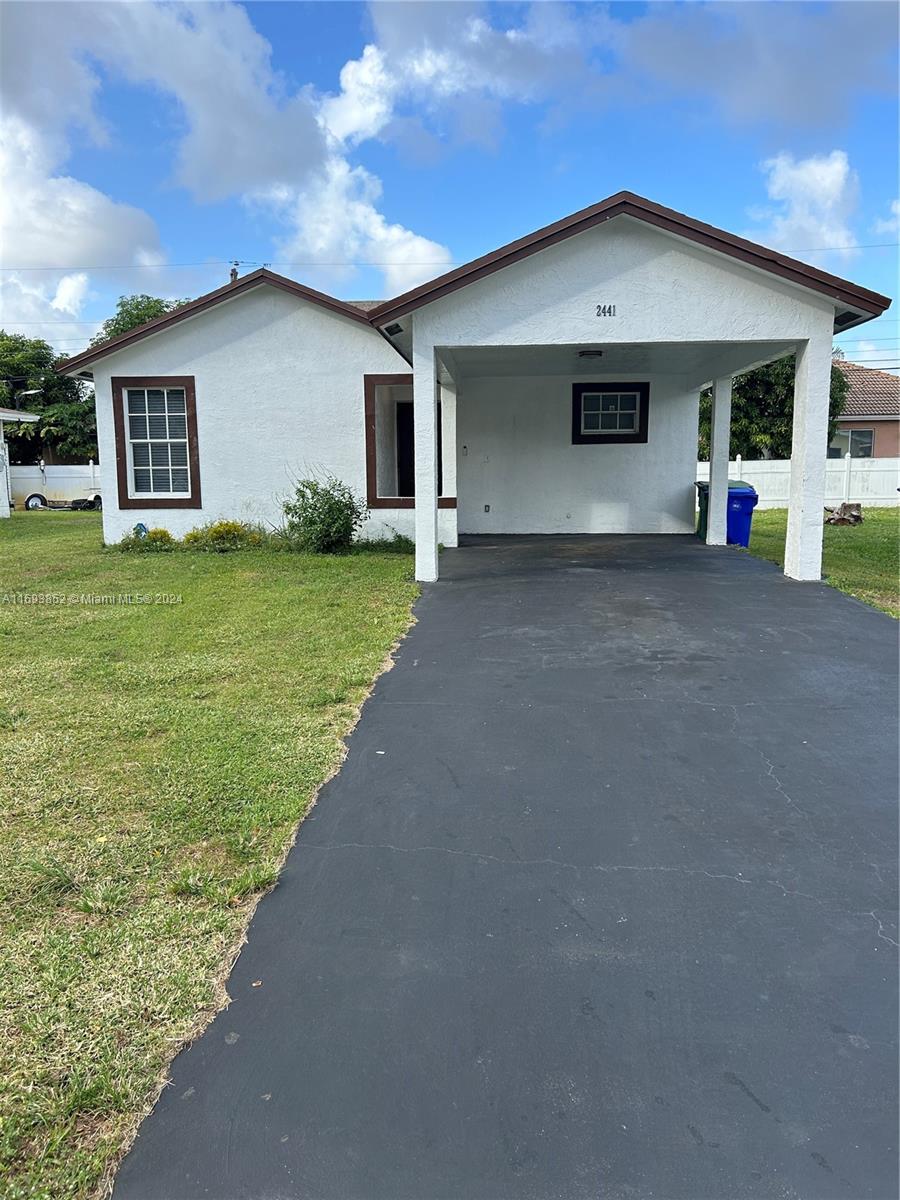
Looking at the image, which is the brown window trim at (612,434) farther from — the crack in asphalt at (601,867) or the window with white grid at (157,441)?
the crack in asphalt at (601,867)

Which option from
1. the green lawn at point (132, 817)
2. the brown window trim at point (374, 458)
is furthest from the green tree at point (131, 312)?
the green lawn at point (132, 817)

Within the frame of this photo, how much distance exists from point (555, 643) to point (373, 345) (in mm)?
8274

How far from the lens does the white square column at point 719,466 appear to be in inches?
537

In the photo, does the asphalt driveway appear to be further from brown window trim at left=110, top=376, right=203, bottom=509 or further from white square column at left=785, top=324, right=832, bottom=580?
brown window trim at left=110, top=376, right=203, bottom=509

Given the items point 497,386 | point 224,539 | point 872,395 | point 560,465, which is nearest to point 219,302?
point 224,539

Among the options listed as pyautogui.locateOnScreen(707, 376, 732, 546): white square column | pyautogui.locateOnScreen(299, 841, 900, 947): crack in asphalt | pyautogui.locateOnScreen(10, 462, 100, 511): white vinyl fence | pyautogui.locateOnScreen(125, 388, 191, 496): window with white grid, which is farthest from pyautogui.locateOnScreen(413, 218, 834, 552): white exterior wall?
pyautogui.locateOnScreen(10, 462, 100, 511): white vinyl fence

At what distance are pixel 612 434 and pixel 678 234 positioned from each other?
6058mm

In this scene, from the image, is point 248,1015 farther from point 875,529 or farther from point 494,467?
point 875,529

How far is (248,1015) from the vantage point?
2.51 metres

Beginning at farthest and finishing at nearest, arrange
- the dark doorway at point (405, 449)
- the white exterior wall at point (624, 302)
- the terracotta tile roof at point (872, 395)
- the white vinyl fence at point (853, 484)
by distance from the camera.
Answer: the terracotta tile roof at point (872, 395) < the white vinyl fence at point (853, 484) < the dark doorway at point (405, 449) < the white exterior wall at point (624, 302)

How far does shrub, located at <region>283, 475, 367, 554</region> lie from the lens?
42.8ft

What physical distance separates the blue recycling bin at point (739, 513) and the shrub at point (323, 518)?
629cm

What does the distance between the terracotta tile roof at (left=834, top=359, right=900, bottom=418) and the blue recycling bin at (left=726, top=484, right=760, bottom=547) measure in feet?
52.3

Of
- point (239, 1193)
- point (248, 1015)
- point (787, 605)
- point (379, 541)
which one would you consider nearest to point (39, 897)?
point (248, 1015)
